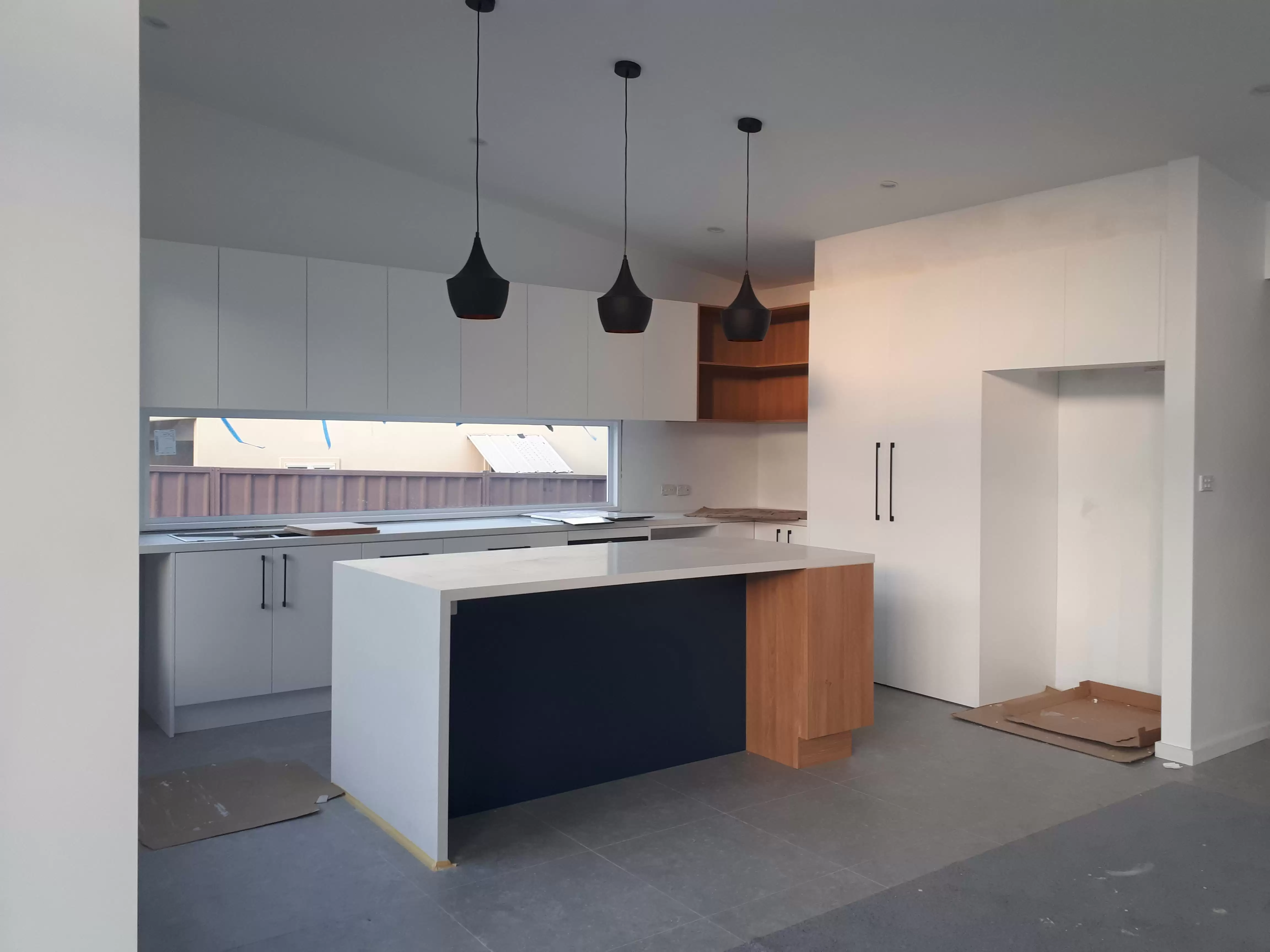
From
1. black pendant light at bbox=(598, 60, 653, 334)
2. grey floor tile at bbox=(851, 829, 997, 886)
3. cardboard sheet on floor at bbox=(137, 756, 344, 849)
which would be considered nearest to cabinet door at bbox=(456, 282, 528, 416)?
black pendant light at bbox=(598, 60, 653, 334)

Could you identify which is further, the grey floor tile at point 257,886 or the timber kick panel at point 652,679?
the timber kick panel at point 652,679

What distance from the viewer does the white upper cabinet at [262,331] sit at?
4680mm

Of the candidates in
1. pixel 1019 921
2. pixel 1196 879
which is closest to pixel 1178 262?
pixel 1196 879

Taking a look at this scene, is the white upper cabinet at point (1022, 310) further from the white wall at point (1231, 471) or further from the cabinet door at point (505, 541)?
the cabinet door at point (505, 541)

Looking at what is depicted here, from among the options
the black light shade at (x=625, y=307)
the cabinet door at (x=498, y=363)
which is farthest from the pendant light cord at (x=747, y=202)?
the cabinet door at (x=498, y=363)

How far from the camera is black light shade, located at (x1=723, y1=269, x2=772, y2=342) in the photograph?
4.06 meters

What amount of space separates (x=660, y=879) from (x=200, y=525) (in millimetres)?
3370

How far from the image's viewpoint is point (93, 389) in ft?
5.13

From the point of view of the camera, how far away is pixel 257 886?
9.36 ft

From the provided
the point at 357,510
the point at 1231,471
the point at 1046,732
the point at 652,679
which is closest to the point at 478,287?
the point at 652,679

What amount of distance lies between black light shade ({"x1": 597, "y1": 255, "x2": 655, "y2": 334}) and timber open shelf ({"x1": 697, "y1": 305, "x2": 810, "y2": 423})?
2545 millimetres

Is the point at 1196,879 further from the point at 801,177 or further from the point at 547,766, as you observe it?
the point at 801,177

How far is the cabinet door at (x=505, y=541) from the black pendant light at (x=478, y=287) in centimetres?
178

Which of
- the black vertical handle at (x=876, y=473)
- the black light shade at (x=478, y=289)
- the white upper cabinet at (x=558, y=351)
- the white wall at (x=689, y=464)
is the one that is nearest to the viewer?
the black light shade at (x=478, y=289)
